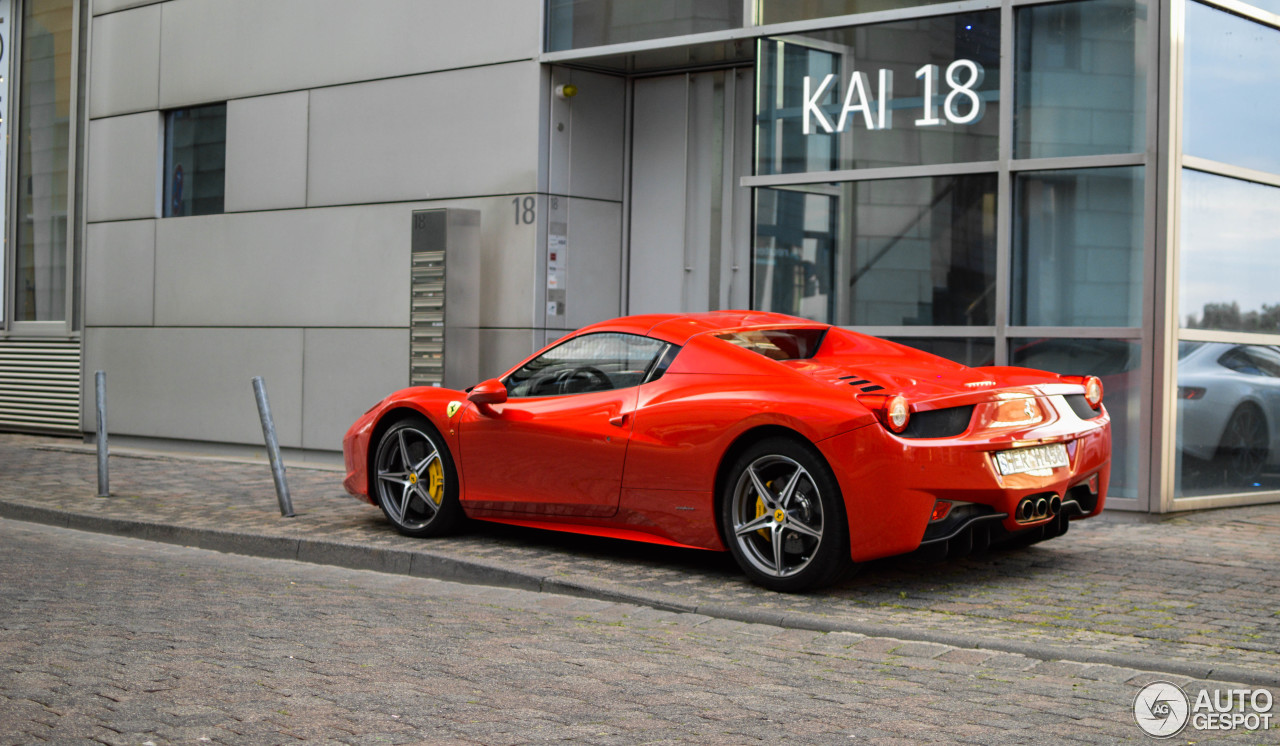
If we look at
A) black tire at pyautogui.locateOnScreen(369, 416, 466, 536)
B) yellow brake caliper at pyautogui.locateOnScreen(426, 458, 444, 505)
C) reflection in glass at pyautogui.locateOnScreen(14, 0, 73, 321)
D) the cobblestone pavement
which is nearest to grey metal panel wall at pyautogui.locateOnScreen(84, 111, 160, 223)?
reflection in glass at pyautogui.locateOnScreen(14, 0, 73, 321)

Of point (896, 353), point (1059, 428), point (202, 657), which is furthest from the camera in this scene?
point (896, 353)

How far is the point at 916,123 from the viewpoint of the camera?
9766 millimetres

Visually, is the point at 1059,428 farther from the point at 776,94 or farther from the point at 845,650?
the point at 776,94

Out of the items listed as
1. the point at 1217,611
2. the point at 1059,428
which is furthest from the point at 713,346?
the point at 1217,611

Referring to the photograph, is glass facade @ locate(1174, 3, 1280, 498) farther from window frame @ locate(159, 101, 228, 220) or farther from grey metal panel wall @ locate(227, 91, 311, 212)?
window frame @ locate(159, 101, 228, 220)

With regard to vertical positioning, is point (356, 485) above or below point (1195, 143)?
below

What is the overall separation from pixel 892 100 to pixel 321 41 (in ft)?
21.3

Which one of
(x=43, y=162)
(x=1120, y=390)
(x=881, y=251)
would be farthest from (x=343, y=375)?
(x=1120, y=390)

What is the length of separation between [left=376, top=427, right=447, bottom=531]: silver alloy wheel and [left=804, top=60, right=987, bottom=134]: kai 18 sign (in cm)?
438

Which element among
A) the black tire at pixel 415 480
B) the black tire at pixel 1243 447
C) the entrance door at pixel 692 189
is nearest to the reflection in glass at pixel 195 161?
the entrance door at pixel 692 189

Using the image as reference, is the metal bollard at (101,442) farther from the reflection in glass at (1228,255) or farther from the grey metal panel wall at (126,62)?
the reflection in glass at (1228,255)

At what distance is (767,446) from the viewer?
20.3 ft

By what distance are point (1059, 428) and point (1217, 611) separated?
1.12 m

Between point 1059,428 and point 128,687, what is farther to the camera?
point 1059,428
